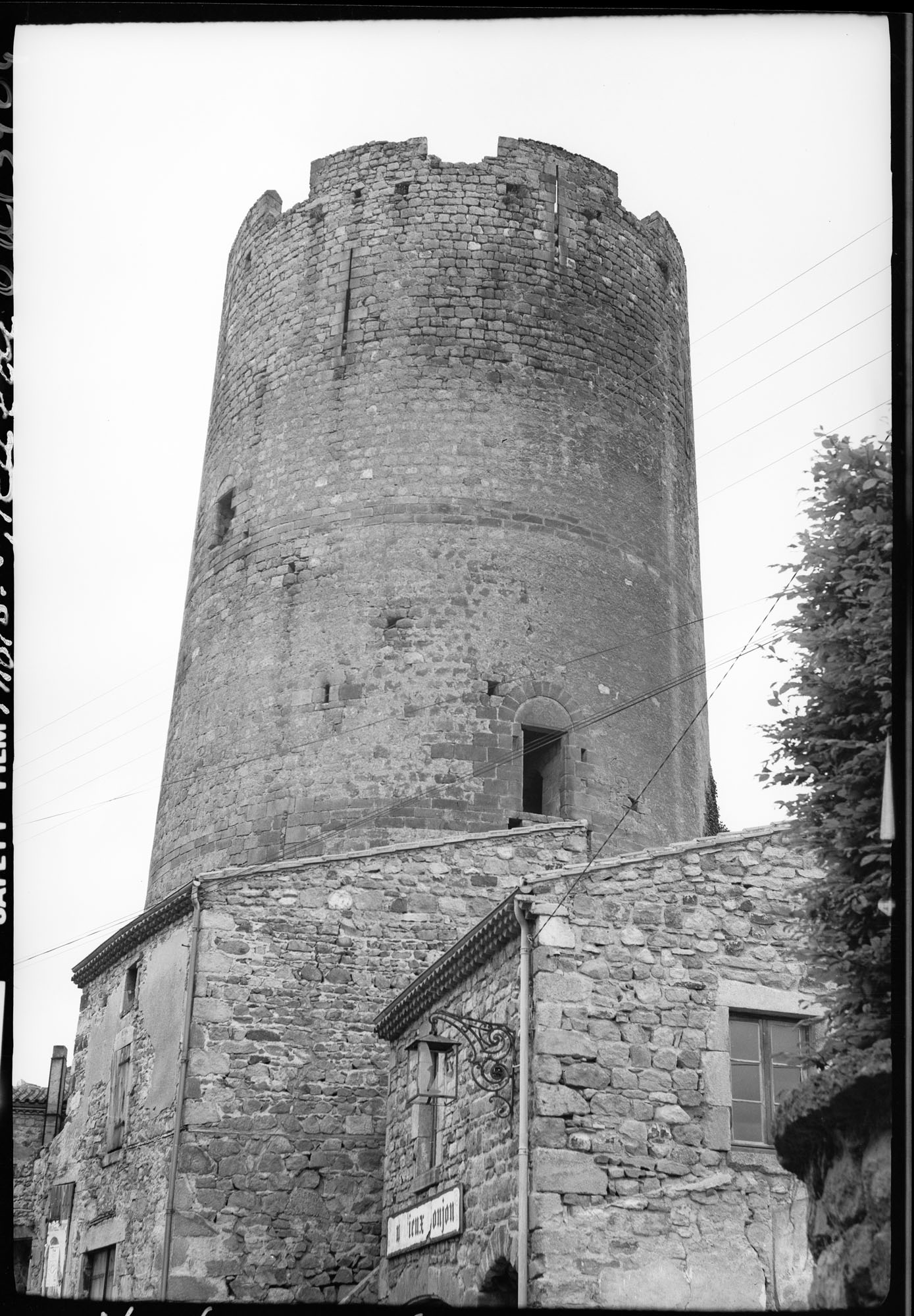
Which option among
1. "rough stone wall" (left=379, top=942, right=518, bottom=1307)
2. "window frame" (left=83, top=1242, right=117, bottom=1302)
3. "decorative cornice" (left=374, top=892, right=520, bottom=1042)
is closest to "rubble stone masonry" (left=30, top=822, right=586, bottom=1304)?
"window frame" (left=83, top=1242, right=117, bottom=1302)

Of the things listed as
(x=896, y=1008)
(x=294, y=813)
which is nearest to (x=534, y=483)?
(x=294, y=813)

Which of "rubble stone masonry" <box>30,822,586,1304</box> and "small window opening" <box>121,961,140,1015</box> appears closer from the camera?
"rubble stone masonry" <box>30,822,586,1304</box>

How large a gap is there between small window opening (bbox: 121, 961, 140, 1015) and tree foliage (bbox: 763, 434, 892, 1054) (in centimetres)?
887

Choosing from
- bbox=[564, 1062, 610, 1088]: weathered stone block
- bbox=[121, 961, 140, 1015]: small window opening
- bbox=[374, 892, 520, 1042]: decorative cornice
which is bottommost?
bbox=[564, 1062, 610, 1088]: weathered stone block

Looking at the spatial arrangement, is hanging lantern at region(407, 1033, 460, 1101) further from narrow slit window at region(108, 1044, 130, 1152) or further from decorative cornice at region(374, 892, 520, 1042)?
narrow slit window at region(108, 1044, 130, 1152)

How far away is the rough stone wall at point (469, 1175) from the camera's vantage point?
10797 mm

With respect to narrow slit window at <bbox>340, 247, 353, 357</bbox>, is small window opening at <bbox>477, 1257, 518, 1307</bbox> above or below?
below

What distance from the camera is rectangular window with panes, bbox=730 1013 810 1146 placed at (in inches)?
441

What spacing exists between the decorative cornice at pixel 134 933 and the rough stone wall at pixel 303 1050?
0.39 meters

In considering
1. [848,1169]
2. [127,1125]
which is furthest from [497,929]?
[127,1125]

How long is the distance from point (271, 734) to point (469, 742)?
2.23m

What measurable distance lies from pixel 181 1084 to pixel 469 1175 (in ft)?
11.4

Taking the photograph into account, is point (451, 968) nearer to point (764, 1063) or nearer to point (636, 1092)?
point (636, 1092)

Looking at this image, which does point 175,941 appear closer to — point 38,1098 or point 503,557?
point 503,557
